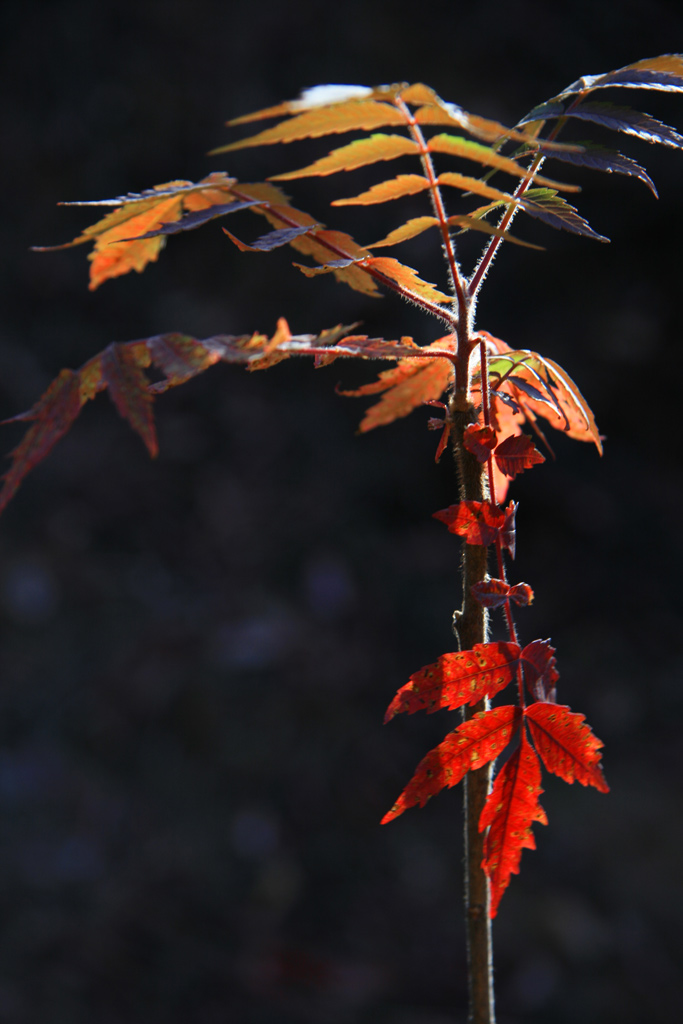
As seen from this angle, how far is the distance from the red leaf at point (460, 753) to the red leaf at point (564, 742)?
15 millimetres

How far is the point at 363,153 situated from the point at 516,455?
206 millimetres

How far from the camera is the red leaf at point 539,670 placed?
44 centimetres

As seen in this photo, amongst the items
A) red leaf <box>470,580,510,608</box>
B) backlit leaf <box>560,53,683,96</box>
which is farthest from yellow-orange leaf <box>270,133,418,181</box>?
red leaf <box>470,580,510,608</box>

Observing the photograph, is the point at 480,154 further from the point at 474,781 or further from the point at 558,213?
the point at 474,781

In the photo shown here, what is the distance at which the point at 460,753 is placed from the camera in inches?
17.3

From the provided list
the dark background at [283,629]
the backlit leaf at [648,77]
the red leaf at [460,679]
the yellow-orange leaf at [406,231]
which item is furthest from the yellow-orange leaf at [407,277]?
the dark background at [283,629]

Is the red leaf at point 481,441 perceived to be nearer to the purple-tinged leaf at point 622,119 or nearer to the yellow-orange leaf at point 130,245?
the purple-tinged leaf at point 622,119

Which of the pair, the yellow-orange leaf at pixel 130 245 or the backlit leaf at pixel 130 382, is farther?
the yellow-orange leaf at pixel 130 245

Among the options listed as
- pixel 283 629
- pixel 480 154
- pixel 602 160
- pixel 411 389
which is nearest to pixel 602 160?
pixel 602 160

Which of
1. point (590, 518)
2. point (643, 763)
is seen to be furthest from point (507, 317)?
point (643, 763)

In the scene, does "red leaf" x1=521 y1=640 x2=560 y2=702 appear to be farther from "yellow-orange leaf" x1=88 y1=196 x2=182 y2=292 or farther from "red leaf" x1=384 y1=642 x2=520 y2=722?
"yellow-orange leaf" x1=88 y1=196 x2=182 y2=292

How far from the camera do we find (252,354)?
38 centimetres

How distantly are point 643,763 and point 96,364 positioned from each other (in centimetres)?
202

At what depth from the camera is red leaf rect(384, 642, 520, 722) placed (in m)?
0.44
